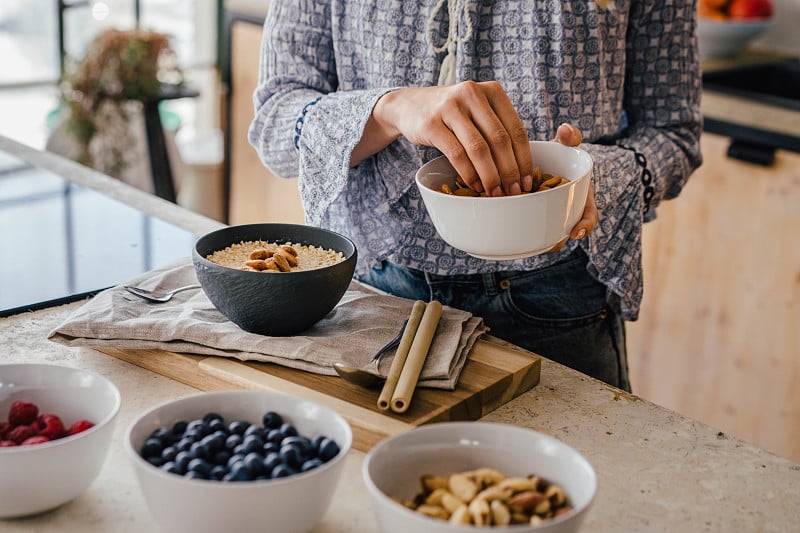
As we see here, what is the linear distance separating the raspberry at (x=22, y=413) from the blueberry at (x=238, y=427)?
0.18 m

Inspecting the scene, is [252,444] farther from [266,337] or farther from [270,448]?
[266,337]

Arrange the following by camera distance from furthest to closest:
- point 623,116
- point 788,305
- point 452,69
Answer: point 788,305
point 623,116
point 452,69

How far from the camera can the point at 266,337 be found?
103cm

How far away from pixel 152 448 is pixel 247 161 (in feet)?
9.48

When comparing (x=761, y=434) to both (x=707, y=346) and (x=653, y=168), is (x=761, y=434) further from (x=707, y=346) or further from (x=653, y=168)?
(x=653, y=168)

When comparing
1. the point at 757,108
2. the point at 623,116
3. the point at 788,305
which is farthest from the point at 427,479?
the point at 757,108

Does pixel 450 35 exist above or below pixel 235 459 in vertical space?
above

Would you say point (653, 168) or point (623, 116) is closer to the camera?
point (653, 168)

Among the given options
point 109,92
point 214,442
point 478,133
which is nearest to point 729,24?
point 478,133

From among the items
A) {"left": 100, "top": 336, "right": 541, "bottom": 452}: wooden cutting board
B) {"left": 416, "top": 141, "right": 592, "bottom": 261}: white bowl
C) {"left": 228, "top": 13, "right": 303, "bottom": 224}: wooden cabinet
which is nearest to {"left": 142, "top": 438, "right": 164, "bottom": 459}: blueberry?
{"left": 100, "top": 336, "right": 541, "bottom": 452}: wooden cutting board

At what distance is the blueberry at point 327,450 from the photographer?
2.42 ft

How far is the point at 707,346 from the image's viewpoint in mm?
2361

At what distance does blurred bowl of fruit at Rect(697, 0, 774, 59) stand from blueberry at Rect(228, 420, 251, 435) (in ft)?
7.57

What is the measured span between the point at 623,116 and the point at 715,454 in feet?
2.08
